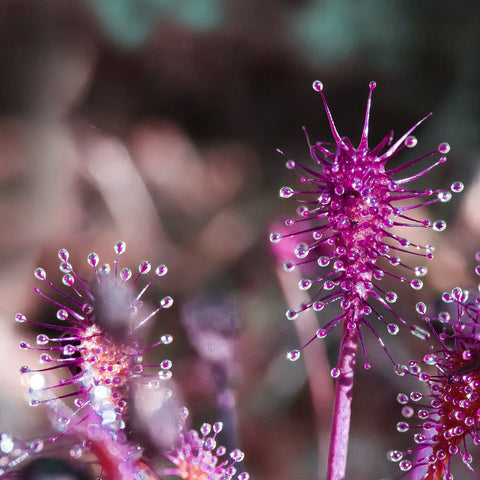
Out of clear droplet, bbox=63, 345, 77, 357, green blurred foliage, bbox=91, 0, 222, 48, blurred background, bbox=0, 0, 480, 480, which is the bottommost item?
clear droplet, bbox=63, 345, 77, 357

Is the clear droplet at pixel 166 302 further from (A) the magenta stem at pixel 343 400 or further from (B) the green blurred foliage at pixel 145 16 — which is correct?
(B) the green blurred foliage at pixel 145 16

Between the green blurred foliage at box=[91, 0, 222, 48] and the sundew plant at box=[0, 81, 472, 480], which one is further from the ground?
the green blurred foliage at box=[91, 0, 222, 48]

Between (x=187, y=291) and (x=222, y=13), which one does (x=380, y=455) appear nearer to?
(x=187, y=291)

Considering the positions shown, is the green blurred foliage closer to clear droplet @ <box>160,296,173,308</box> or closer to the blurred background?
the blurred background

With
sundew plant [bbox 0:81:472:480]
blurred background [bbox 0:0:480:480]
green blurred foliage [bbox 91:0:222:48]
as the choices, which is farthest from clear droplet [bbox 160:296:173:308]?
green blurred foliage [bbox 91:0:222:48]

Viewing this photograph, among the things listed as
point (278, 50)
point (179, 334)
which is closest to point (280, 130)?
point (278, 50)

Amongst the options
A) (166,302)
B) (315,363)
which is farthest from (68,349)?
(315,363)
